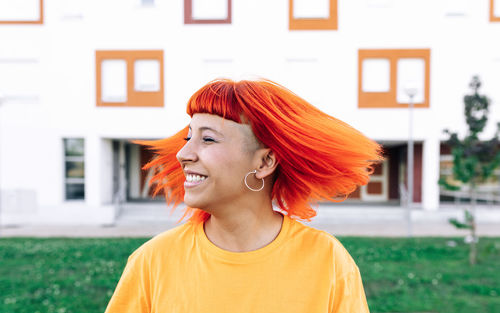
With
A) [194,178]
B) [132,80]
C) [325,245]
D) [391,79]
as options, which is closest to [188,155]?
[194,178]

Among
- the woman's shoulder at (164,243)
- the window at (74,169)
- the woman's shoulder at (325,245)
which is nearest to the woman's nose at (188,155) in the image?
the woman's shoulder at (164,243)

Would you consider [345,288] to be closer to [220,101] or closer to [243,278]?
[243,278]

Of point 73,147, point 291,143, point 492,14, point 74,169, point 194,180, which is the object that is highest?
point 492,14

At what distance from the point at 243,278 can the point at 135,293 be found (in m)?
0.41

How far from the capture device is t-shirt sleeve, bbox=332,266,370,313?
4.93 feet

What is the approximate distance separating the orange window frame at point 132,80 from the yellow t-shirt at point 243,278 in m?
13.3

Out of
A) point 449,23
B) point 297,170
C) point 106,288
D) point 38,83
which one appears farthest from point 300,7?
point 297,170

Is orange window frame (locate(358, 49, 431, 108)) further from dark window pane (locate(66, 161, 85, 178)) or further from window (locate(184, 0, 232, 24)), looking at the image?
dark window pane (locate(66, 161, 85, 178))

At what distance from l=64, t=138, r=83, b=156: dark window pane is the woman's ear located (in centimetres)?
1440

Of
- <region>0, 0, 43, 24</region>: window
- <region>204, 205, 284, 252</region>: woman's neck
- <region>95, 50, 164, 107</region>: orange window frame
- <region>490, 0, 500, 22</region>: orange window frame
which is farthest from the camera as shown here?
<region>0, 0, 43, 24</region>: window

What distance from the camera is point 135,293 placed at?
1.59m

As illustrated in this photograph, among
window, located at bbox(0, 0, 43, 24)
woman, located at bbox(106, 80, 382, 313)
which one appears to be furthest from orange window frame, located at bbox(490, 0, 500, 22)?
woman, located at bbox(106, 80, 382, 313)

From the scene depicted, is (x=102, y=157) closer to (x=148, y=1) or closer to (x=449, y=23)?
(x=148, y=1)

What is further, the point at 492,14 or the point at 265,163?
the point at 492,14
